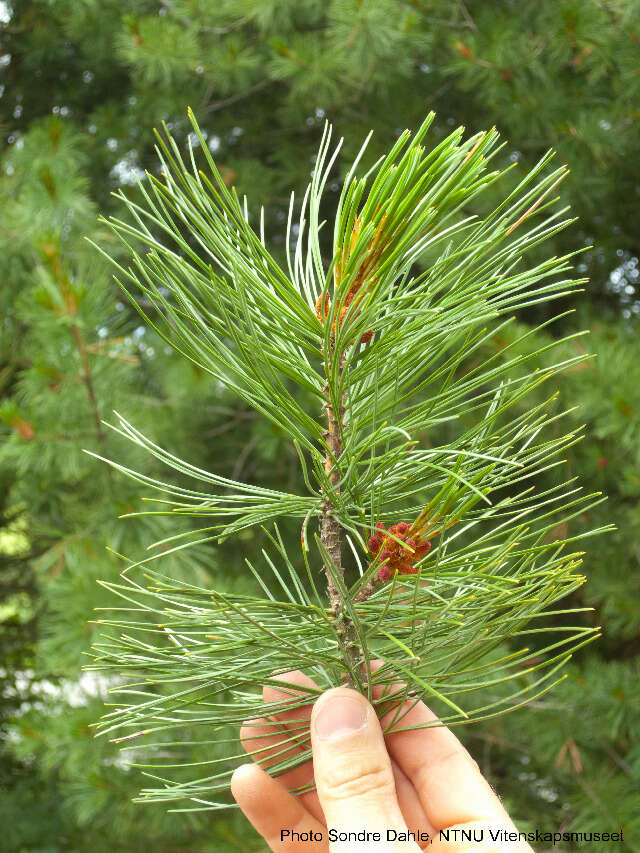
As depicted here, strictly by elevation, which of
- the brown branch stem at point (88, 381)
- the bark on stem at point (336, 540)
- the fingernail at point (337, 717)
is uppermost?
the brown branch stem at point (88, 381)

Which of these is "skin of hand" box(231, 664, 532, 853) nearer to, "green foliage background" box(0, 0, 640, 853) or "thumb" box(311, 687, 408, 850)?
"thumb" box(311, 687, 408, 850)

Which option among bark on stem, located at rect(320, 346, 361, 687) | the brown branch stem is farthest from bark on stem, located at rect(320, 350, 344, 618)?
the brown branch stem

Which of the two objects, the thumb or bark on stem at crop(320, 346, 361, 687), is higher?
bark on stem at crop(320, 346, 361, 687)

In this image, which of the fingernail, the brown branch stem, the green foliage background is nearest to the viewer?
the fingernail

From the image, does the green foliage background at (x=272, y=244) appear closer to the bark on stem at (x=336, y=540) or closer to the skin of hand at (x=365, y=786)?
the skin of hand at (x=365, y=786)

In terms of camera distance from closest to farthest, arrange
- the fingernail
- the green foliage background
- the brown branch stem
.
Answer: the fingernail, the brown branch stem, the green foliage background

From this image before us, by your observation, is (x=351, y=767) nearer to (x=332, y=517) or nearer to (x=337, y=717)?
(x=337, y=717)

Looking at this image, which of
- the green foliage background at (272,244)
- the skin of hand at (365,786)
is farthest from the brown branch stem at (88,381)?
the skin of hand at (365,786)

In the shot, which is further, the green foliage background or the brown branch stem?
the green foliage background
